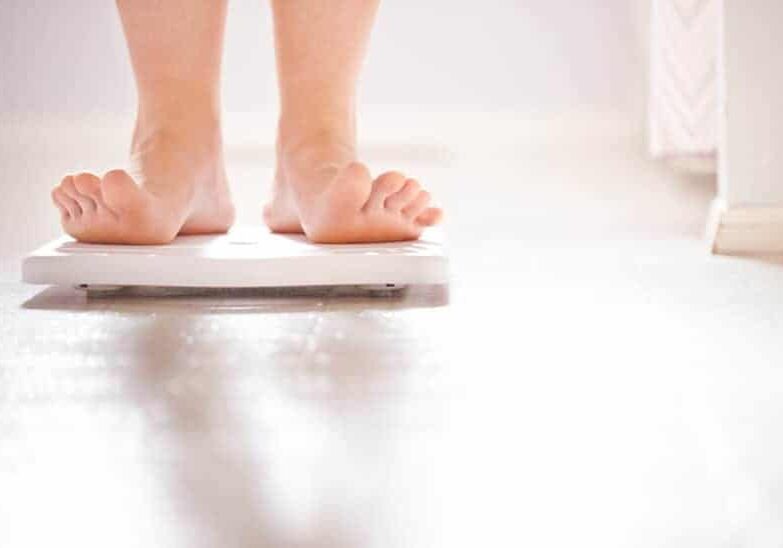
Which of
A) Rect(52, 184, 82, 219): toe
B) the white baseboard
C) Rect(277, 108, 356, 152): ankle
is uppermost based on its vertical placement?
Rect(277, 108, 356, 152): ankle

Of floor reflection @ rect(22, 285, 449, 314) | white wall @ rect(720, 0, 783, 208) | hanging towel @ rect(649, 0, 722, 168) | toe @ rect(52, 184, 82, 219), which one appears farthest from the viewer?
hanging towel @ rect(649, 0, 722, 168)

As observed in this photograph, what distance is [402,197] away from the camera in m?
1.46

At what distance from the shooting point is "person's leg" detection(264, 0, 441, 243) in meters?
1.45

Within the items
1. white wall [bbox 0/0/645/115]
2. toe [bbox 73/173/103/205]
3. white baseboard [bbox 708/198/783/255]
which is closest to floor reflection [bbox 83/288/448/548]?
toe [bbox 73/173/103/205]

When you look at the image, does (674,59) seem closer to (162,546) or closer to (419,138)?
(419,138)

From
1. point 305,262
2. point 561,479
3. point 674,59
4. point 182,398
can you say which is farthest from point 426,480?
point 674,59

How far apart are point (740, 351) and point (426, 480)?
45 cm

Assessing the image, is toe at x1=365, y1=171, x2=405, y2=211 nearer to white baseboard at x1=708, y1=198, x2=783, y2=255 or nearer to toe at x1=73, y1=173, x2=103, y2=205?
toe at x1=73, y1=173, x2=103, y2=205

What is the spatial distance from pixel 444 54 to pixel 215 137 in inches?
51.3

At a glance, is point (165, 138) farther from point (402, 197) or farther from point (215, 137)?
point (402, 197)

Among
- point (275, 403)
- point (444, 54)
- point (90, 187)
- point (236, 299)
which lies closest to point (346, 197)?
point (236, 299)

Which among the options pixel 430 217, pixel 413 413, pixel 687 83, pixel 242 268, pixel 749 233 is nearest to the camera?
pixel 413 413

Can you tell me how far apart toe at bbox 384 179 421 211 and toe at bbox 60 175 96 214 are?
1.00ft

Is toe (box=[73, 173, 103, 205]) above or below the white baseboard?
above
